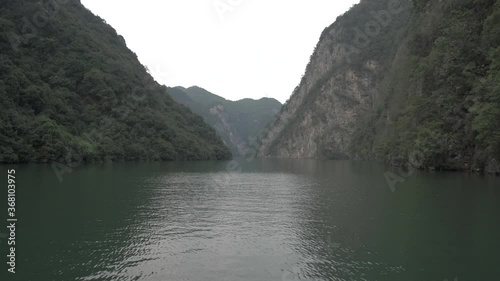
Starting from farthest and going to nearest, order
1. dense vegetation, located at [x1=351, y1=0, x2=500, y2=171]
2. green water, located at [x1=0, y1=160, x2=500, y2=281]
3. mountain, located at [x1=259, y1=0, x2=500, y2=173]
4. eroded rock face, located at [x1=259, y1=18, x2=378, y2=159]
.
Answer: eroded rock face, located at [x1=259, y1=18, x2=378, y2=159], mountain, located at [x1=259, y1=0, x2=500, y2=173], dense vegetation, located at [x1=351, y1=0, x2=500, y2=171], green water, located at [x1=0, y1=160, x2=500, y2=281]

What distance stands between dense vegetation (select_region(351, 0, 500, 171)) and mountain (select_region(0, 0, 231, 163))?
56953 mm

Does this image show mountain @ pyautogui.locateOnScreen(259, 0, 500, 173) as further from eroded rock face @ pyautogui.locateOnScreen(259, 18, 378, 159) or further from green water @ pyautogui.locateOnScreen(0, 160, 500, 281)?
eroded rock face @ pyautogui.locateOnScreen(259, 18, 378, 159)

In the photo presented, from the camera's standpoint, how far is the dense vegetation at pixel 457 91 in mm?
38312

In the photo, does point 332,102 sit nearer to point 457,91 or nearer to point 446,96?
point 446,96

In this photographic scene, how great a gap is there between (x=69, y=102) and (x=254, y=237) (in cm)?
8231

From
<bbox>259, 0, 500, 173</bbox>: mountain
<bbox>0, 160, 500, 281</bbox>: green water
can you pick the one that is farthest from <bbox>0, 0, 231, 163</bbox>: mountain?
<bbox>259, 0, 500, 173</bbox>: mountain

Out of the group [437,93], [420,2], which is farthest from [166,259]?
[420,2]

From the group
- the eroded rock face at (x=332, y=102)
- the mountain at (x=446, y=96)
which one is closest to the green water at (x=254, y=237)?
the mountain at (x=446, y=96)

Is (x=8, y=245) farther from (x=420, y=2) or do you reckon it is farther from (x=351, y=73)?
(x=351, y=73)

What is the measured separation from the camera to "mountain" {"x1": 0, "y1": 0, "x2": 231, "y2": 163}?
6259 cm

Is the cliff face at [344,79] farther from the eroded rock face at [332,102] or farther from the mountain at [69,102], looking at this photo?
the mountain at [69,102]

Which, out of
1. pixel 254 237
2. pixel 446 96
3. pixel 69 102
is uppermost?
pixel 69 102

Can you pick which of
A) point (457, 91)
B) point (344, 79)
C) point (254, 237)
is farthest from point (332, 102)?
point (254, 237)

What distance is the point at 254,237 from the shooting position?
1653cm
